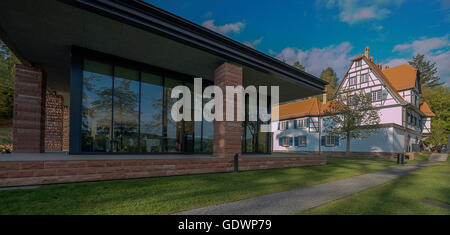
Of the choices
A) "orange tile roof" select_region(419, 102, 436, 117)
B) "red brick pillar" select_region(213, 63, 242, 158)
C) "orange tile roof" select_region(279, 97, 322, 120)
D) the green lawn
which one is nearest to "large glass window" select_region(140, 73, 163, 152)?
"red brick pillar" select_region(213, 63, 242, 158)

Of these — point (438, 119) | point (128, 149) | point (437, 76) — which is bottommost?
point (128, 149)

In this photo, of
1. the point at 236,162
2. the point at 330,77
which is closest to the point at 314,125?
the point at 236,162

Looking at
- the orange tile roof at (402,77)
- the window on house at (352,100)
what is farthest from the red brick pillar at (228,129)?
the orange tile roof at (402,77)

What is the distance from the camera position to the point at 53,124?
1305cm

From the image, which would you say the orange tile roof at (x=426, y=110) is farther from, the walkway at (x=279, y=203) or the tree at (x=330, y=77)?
the walkway at (x=279, y=203)

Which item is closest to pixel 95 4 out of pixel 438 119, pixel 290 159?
pixel 290 159

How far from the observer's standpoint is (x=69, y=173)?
18.3 ft

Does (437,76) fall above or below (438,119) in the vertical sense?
above

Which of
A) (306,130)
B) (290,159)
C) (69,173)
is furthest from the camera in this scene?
(306,130)

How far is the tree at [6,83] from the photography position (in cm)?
1879

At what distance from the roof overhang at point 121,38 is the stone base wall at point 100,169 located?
4.42m

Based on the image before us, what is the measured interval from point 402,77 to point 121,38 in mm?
34277
